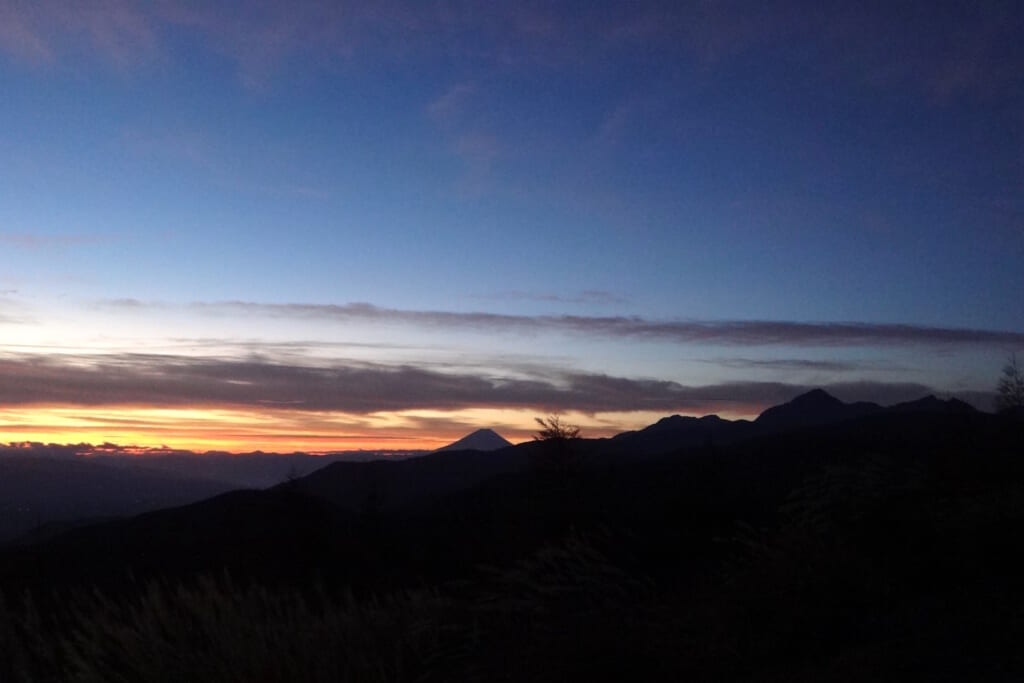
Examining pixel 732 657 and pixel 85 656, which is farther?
pixel 85 656

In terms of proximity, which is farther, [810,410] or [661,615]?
[810,410]

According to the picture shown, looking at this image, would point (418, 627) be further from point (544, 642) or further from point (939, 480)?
point (939, 480)

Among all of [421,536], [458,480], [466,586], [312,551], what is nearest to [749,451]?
[421,536]

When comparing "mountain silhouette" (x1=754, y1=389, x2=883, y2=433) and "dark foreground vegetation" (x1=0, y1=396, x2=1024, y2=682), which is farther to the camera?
"mountain silhouette" (x1=754, y1=389, x2=883, y2=433)

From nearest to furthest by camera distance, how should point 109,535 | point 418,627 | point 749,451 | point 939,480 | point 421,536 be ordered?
point 418,627, point 939,480, point 421,536, point 109,535, point 749,451

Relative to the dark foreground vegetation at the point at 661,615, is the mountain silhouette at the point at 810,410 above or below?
above

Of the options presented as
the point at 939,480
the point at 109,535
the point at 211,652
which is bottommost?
the point at 109,535

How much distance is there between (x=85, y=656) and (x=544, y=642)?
3.55m

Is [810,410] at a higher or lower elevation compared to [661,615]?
higher

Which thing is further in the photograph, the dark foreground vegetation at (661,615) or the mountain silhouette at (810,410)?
the mountain silhouette at (810,410)

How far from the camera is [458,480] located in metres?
146

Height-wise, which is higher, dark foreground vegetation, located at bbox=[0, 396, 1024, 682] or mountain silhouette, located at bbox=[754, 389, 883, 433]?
mountain silhouette, located at bbox=[754, 389, 883, 433]

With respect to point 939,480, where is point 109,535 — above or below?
below

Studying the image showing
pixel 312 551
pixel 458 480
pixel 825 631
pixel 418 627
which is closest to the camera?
pixel 825 631
